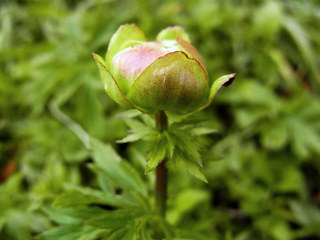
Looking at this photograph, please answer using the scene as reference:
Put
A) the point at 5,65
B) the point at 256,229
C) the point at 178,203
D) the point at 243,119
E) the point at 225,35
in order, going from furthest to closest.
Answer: the point at 225,35 → the point at 5,65 → the point at 243,119 → the point at 256,229 → the point at 178,203

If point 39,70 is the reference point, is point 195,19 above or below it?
below

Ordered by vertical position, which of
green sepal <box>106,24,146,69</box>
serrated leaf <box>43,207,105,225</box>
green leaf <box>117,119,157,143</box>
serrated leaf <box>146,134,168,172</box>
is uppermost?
green sepal <box>106,24,146,69</box>

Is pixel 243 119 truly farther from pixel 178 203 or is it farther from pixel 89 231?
pixel 89 231

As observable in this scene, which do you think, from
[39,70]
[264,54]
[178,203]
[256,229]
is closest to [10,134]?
[39,70]

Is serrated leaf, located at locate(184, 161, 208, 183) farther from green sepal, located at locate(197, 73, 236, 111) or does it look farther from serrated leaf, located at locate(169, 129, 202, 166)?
green sepal, located at locate(197, 73, 236, 111)

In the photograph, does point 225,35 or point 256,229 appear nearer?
point 256,229

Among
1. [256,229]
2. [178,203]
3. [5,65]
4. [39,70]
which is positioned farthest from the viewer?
[5,65]

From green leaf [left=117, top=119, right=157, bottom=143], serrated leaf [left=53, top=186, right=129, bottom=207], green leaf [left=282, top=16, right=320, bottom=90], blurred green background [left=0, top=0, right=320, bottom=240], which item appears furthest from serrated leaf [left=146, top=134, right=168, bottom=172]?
green leaf [left=282, top=16, right=320, bottom=90]
